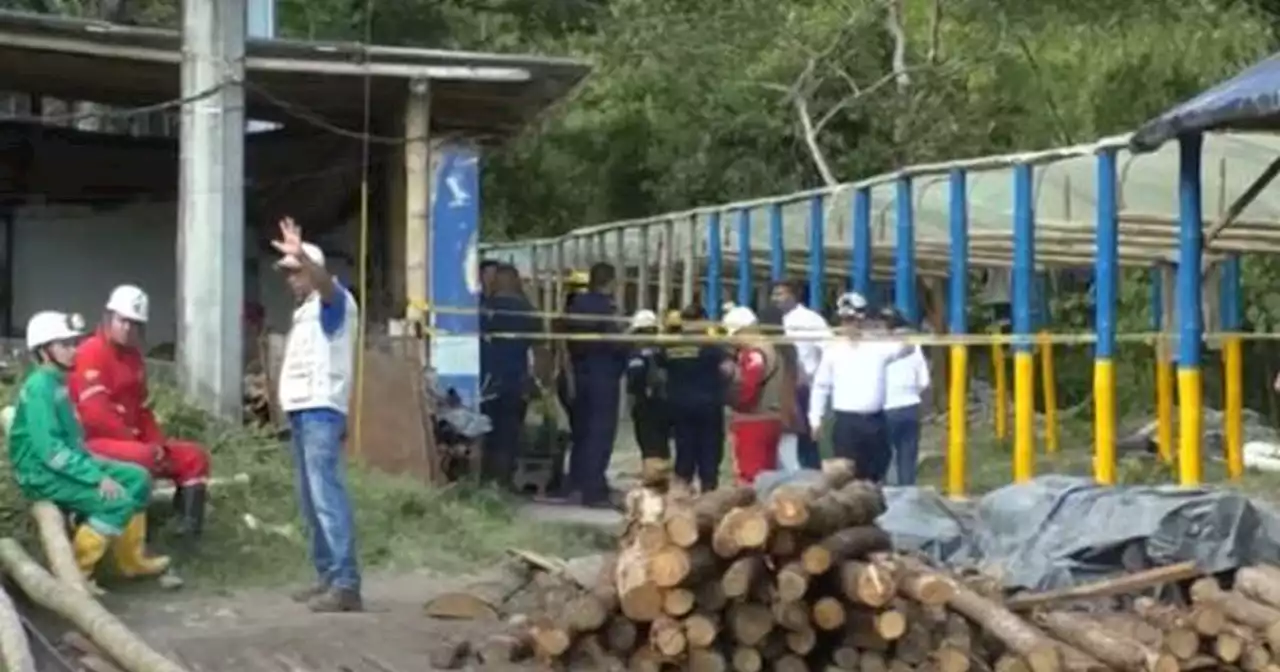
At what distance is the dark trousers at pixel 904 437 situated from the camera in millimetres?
15906

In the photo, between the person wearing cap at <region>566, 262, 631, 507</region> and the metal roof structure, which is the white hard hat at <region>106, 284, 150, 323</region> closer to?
the metal roof structure

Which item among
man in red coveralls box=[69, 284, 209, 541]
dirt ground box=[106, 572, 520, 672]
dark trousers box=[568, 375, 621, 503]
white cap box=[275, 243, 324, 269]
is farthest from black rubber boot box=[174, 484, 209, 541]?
dark trousers box=[568, 375, 621, 503]

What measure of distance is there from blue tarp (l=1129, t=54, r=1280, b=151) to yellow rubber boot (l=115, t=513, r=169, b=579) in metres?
5.90

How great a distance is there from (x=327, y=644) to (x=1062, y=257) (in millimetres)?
12145

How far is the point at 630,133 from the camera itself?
42094 mm

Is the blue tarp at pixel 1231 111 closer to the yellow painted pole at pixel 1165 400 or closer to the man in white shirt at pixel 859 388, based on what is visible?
the man in white shirt at pixel 859 388

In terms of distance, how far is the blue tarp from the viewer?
12.6 m

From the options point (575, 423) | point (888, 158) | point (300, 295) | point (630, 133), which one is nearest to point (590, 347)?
point (575, 423)

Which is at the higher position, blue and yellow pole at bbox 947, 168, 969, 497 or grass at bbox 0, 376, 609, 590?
blue and yellow pole at bbox 947, 168, 969, 497

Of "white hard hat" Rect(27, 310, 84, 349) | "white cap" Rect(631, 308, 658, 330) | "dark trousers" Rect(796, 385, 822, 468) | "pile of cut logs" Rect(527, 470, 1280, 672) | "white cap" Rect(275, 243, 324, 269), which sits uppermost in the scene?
"white cap" Rect(275, 243, 324, 269)

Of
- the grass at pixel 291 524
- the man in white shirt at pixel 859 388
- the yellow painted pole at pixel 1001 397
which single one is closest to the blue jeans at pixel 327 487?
the grass at pixel 291 524

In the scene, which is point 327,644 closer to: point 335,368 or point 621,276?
point 335,368

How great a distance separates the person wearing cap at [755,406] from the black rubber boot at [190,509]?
4.80 metres

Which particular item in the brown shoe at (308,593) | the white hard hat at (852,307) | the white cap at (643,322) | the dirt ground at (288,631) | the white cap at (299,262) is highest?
the white cap at (299,262)
